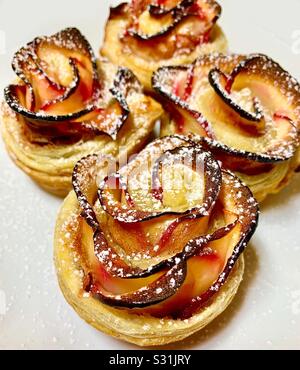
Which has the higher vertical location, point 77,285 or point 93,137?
point 93,137

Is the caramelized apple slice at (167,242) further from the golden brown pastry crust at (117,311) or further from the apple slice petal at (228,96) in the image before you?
the apple slice petal at (228,96)

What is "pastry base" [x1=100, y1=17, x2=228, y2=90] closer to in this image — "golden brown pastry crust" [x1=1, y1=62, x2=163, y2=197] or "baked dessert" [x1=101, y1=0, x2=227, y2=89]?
"baked dessert" [x1=101, y1=0, x2=227, y2=89]

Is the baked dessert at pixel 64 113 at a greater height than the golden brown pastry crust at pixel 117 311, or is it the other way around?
the baked dessert at pixel 64 113

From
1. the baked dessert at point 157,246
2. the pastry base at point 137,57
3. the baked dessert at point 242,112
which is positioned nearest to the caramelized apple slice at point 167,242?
the baked dessert at point 157,246

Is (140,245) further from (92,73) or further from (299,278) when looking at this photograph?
(92,73)

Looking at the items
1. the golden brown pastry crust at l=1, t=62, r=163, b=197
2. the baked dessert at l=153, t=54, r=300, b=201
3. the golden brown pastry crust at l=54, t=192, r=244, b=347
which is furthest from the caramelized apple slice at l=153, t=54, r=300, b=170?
the golden brown pastry crust at l=54, t=192, r=244, b=347

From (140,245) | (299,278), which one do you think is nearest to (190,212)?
(140,245)
